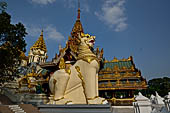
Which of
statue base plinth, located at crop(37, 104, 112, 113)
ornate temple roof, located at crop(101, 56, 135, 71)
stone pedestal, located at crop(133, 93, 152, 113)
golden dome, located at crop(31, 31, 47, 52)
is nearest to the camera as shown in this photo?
stone pedestal, located at crop(133, 93, 152, 113)

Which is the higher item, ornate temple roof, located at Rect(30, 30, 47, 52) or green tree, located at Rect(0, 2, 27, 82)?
ornate temple roof, located at Rect(30, 30, 47, 52)

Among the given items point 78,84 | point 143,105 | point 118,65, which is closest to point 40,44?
point 118,65

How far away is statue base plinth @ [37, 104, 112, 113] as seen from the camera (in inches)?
207

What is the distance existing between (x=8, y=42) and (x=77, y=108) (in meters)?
6.01

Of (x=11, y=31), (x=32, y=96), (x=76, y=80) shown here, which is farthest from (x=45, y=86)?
(x=76, y=80)

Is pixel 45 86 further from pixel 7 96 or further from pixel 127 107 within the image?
pixel 127 107

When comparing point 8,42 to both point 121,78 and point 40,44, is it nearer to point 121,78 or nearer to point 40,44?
point 121,78

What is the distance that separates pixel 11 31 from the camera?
7867 mm

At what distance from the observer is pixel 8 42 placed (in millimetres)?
7777

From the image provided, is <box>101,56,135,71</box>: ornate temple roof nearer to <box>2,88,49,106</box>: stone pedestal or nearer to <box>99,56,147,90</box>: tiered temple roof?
<box>99,56,147,90</box>: tiered temple roof

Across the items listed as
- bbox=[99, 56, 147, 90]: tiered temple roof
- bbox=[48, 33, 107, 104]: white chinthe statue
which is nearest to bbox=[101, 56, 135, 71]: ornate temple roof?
bbox=[99, 56, 147, 90]: tiered temple roof

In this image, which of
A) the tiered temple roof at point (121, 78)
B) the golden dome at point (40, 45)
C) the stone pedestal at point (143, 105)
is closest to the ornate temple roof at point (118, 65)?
the tiered temple roof at point (121, 78)

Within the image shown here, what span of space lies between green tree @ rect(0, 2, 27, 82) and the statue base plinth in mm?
3460

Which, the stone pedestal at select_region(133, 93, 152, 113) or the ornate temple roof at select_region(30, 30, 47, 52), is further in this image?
the ornate temple roof at select_region(30, 30, 47, 52)
